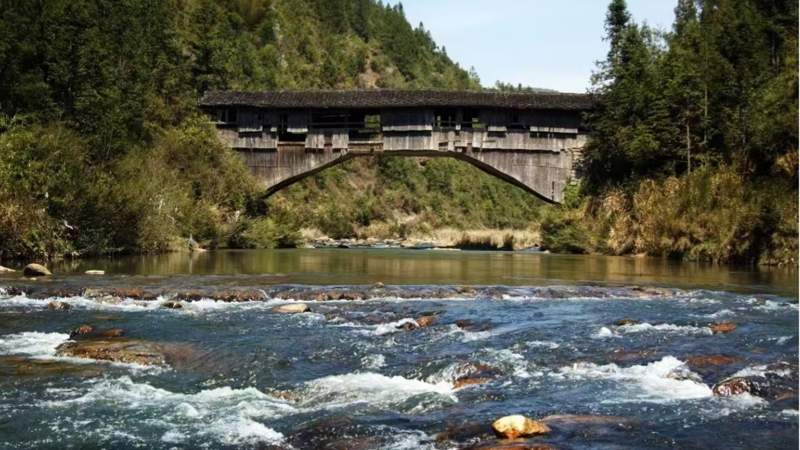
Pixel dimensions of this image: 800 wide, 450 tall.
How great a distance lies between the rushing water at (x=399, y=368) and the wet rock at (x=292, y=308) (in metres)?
0.30

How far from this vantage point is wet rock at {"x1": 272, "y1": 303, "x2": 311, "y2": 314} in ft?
52.2

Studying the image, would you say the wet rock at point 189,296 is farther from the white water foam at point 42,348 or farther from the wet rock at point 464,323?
the wet rock at point 464,323

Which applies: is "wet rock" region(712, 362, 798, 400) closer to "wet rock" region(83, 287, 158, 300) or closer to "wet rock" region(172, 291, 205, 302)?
"wet rock" region(172, 291, 205, 302)

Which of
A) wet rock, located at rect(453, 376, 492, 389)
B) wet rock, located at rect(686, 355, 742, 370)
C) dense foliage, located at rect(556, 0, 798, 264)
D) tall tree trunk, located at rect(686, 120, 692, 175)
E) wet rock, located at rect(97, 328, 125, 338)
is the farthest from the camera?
tall tree trunk, located at rect(686, 120, 692, 175)

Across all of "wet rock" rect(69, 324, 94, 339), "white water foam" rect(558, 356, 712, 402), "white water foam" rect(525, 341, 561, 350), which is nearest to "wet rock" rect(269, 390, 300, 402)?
"white water foam" rect(558, 356, 712, 402)

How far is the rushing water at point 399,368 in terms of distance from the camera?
791cm

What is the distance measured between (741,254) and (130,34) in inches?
1153

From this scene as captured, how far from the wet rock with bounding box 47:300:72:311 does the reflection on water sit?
18.0ft

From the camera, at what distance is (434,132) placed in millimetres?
44125

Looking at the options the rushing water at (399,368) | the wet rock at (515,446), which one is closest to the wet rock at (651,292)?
the rushing water at (399,368)

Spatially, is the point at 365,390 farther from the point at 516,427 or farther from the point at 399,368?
the point at 516,427

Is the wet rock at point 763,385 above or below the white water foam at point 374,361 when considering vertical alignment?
above

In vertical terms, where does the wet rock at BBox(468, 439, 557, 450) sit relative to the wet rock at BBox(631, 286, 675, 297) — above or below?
above

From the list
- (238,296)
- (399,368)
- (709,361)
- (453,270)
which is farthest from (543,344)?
(453,270)
